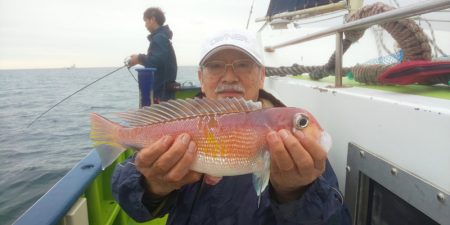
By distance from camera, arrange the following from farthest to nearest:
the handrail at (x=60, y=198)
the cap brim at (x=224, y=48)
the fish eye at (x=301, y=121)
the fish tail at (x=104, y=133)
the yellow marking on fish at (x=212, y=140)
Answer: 1. the cap brim at (x=224, y=48)
2. the handrail at (x=60, y=198)
3. the fish tail at (x=104, y=133)
4. the yellow marking on fish at (x=212, y=140)
5. the fish eye at (x=301, y=121)

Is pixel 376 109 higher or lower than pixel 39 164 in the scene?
higher

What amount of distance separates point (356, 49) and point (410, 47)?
3.19m

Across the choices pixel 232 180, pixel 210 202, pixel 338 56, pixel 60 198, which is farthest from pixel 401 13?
pixel 60 198

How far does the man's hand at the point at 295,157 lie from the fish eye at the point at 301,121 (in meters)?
0.03

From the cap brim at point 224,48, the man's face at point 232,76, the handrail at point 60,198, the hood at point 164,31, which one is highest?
the hood at point 164,31

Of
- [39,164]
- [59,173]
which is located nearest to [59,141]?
[39,164]

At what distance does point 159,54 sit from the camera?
20.4 ft

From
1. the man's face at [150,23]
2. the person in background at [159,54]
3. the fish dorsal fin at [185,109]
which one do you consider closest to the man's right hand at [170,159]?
the fish dorsal fin at [185,109]

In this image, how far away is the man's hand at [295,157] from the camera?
1.38 metres

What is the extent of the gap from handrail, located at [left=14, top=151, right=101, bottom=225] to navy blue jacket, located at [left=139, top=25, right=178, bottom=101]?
3690mm

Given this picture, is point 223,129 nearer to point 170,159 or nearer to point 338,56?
point 170,159

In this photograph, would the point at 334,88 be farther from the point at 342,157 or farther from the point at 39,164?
the point at 39,164

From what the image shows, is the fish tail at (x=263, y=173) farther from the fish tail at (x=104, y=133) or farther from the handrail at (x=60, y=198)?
the handrail at (x=60, y=198)

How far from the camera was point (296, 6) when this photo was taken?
25.8 feet
